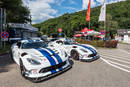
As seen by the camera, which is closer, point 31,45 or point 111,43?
point 31,45

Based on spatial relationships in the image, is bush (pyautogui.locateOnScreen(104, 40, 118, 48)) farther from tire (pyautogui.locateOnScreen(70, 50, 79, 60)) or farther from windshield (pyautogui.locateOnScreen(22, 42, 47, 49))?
windshield (pyautogui.locateOnScreen(22, 42, 47, 49))

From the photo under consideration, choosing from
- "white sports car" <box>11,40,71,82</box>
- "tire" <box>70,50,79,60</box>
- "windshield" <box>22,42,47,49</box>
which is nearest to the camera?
"white sports car" <box>11,40,71,82</box>

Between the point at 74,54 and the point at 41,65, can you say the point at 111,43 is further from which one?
the point at 41,65

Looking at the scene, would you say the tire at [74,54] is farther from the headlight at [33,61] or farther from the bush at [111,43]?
the bush at [111,43]

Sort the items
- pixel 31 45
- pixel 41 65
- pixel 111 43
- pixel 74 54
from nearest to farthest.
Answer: pixel 41 65, pixel 31 45, pixel 74 54, pixel 111 43

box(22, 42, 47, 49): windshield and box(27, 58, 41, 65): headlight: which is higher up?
box(22, 42, 47, 49): windshield

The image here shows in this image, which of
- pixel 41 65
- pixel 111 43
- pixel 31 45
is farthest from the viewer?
pixel 111 43

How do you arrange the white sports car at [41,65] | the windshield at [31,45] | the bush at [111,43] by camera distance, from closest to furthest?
the white sports car at [41,65], the windshield at [31,45], the bush at [111,43]

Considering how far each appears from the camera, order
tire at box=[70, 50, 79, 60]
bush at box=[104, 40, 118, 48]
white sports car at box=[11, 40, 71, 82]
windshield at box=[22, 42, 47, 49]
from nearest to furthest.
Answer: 1. white sports car at box=[11, 40, 71, 82]
2. windshield at box=[22, 42, 47, 49]
3. tire at box=[70, 50, 79, 60]
4. bush at box=[104, 40, 118, 48]

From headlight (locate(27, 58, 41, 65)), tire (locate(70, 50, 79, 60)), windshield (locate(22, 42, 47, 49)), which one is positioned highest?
windshield (locate(22, 42, 47, 49))

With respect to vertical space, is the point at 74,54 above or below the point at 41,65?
below

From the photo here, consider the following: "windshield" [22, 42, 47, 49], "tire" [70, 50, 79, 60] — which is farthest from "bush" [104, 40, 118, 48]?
"windshield" [22, 42, 47, 49]

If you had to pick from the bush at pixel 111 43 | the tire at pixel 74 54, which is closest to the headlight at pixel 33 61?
the tire at pixel 74 54

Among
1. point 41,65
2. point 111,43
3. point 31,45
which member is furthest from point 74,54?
point 111,43
